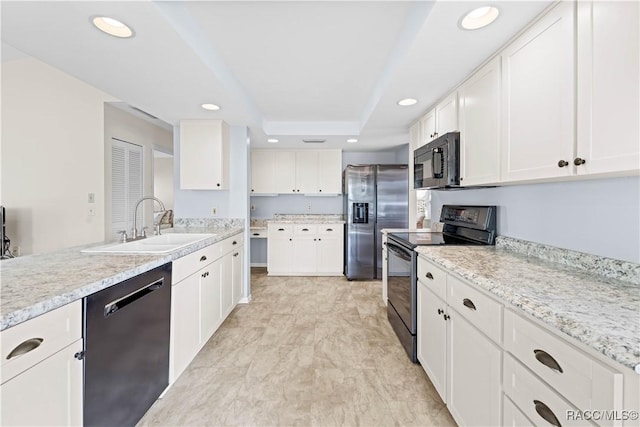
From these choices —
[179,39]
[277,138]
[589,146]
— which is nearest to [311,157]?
[277,138]

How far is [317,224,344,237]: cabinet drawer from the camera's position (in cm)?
459

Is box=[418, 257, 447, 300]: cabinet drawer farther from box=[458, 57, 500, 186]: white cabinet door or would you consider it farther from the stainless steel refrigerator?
the stainless steel refrigerator

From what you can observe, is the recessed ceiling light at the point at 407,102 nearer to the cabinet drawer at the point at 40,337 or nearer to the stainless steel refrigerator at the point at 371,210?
the stainless steel refrigerator at the point at 371,210

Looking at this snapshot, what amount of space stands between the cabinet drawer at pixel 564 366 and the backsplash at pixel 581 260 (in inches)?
21.8

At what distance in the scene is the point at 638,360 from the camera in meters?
0.59

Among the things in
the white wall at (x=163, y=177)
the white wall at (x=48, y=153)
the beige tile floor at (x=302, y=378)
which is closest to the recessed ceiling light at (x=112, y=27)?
the beige tile floor at (x=302, y=378)

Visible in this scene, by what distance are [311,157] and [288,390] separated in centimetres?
367

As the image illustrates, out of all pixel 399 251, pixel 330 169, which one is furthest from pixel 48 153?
pixel 399 251

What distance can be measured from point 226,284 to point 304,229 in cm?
198

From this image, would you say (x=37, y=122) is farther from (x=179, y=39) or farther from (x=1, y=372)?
(x=1, y=372)

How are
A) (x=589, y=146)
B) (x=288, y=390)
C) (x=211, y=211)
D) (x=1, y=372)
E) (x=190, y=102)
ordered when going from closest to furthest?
1. (x=1, y=372)
2. (x=589, y=146)
3. (x=288, y=390)
4. (x=190, y=102)
5. (x=211, y=211)

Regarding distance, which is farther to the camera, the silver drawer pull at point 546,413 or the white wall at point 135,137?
the white wall at point 135,137

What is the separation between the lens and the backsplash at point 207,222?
342 centimetres

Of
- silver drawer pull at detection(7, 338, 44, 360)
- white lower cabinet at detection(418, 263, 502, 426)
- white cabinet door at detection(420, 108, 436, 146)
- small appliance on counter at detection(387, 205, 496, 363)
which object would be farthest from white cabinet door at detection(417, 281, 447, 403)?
silver drawer pull at detection(7, 338, 44, 360)
